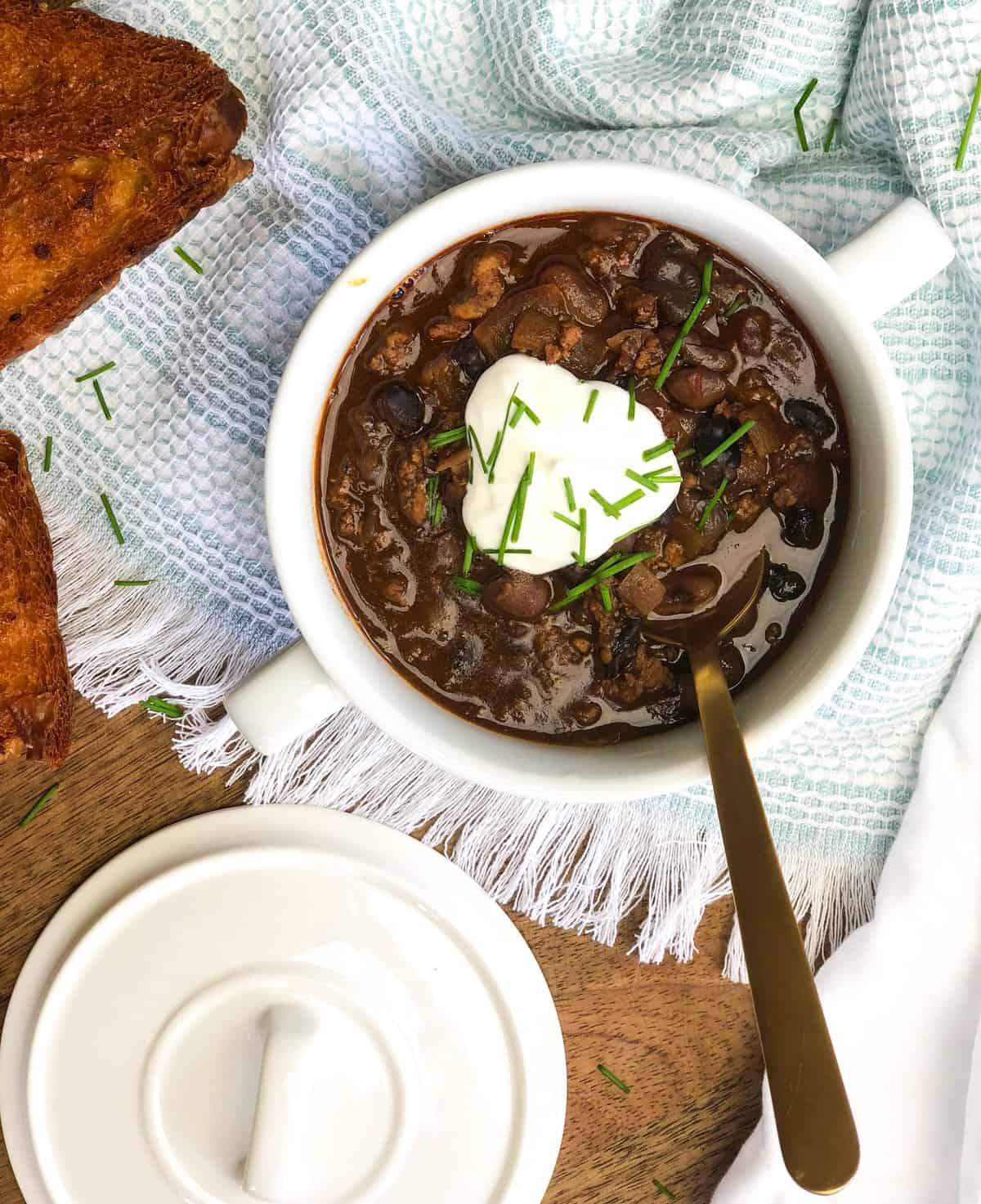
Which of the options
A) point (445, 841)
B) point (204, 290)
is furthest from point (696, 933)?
point (204, 290)

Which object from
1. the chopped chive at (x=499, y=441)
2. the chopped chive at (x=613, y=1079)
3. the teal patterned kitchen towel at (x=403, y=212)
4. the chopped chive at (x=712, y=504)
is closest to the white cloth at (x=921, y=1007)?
the teal patterned kitchen towel at (x=403, y=212)

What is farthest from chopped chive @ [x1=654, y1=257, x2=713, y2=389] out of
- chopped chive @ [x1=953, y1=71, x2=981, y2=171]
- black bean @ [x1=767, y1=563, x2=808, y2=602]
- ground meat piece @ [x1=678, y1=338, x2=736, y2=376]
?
chopped chive @ [x1=953, y1=71, x2=981, y2=171]

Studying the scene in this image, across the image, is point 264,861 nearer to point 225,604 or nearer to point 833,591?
point 225,604

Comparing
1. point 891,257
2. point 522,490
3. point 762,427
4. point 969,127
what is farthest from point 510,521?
point 969,127

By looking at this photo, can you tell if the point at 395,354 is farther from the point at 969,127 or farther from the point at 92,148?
the point at 969,127

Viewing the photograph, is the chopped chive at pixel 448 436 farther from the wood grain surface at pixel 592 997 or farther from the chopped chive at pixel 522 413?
the wood grain surface at pixel 592 997

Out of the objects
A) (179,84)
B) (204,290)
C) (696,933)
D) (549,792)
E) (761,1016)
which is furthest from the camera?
(696,933)
